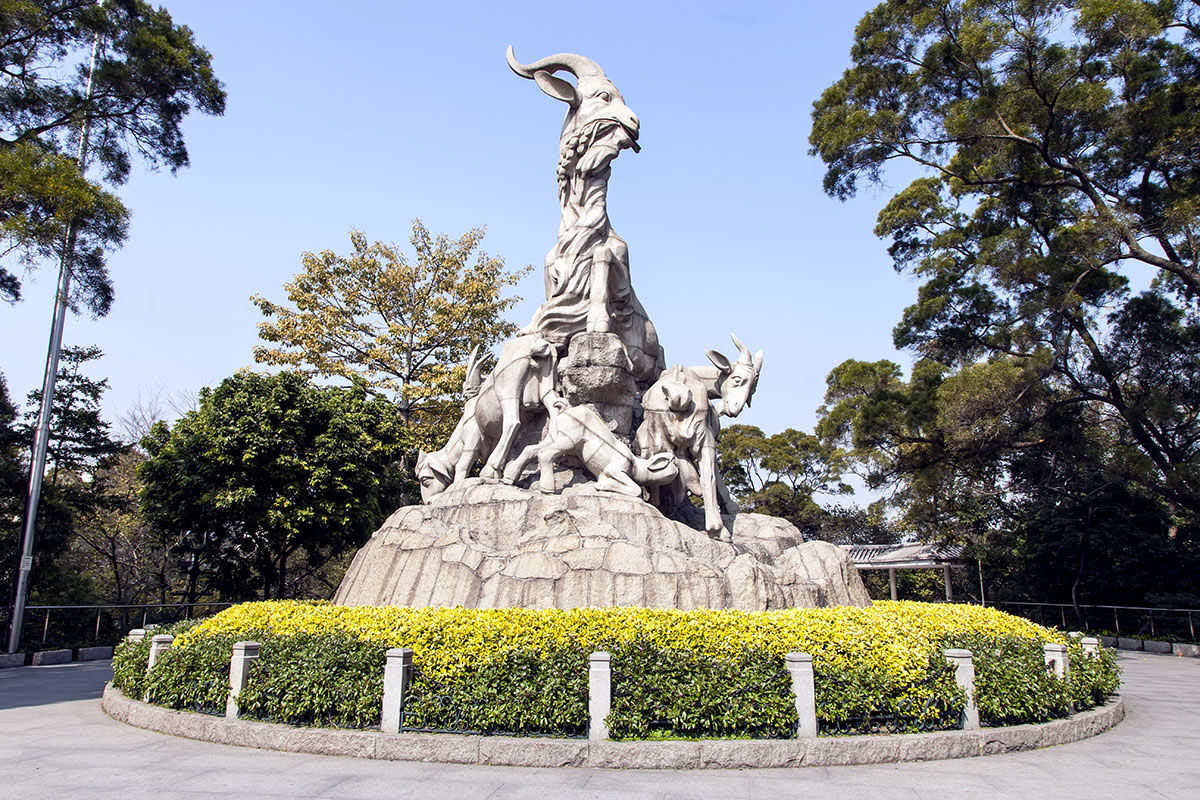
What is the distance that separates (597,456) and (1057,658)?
576cm

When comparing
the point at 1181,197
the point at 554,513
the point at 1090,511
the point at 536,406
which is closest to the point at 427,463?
the point at 536,406

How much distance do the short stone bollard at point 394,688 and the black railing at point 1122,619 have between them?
17049 millimetres

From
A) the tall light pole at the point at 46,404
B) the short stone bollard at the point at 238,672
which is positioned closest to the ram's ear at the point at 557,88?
the tall light pole at the point at 46,404

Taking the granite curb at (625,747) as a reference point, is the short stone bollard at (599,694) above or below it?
above

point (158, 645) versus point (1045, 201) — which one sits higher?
point (1045, 201)

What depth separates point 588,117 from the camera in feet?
45.4

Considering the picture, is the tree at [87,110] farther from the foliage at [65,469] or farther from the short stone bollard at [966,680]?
the short stone bollard at [966,680]

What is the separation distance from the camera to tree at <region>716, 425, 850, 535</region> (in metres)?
39.4

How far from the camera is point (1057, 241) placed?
1811 cm

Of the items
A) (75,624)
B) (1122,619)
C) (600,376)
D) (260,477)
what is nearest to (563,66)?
(600,376)

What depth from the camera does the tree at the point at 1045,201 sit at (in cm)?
1714

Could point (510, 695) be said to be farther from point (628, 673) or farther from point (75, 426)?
point (75, 426)

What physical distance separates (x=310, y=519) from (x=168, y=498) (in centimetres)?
297

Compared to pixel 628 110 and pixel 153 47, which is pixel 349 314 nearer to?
pixel 153 47
